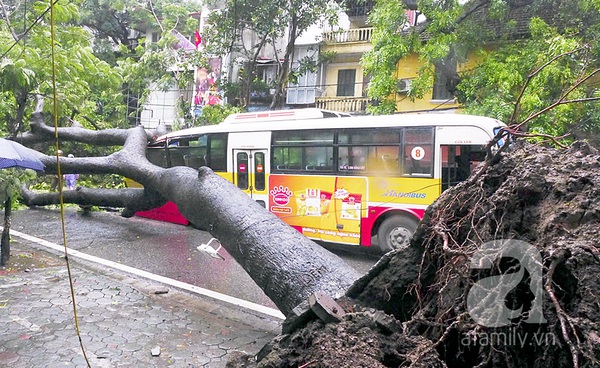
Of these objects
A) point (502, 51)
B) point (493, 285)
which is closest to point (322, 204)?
point (502, 51)

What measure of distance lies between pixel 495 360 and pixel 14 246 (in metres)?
8.19

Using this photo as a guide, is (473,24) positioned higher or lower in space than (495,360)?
higher

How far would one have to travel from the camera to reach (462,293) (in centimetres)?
204

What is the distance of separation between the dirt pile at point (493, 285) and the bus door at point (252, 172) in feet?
23.3

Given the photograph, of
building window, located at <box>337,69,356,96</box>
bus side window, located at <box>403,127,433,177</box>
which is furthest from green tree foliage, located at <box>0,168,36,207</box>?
building window, located at <box>337,69,356,96</box>

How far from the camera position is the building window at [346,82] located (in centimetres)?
1858

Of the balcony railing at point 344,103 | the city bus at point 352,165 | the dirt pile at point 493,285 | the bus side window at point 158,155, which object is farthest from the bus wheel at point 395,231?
the balcony railing at point 344,103

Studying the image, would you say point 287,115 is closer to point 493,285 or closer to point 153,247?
point 153,247

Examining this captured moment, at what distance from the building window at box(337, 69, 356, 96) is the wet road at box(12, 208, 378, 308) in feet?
32.9

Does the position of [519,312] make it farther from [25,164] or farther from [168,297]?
[25,164]

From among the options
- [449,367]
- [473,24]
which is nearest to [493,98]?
[473,24]

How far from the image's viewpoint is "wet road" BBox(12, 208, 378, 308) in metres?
6.45

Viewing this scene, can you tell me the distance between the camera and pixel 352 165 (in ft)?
27.6

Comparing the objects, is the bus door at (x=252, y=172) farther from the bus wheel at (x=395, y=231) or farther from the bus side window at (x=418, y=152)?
the bus side window at (x=418, y=152)
